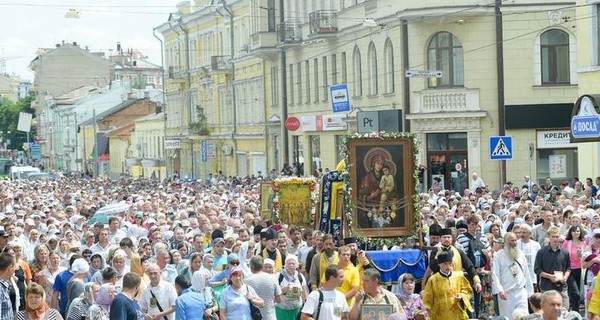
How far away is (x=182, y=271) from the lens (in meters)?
17.2

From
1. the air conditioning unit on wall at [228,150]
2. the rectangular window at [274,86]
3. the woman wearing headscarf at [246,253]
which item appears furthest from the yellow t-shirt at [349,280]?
the air conditioning unit on wall at [228,150]

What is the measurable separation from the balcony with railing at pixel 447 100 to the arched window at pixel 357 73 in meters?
6.32

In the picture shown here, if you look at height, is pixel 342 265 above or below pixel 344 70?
below

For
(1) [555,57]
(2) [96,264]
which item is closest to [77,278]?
(2) [96,264]

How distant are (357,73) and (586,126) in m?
18.5

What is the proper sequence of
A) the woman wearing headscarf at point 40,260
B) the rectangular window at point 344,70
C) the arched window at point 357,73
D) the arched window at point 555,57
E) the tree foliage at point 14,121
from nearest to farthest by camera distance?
the woman wearing headscarf at point 40,260 < the arched window at point 555,57 < the arched window at point 357,73 < the rectangular window at point 344,70 < the tree foliage at point 14,121

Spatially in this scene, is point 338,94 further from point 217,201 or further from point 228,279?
point 228,279

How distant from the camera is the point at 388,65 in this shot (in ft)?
156

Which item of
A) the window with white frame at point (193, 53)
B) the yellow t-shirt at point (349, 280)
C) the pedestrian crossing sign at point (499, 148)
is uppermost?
the window with white frame at point (193, 53)

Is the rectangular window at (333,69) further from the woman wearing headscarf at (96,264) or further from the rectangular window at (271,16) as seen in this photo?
the woman wearing headscarf at (96,264)

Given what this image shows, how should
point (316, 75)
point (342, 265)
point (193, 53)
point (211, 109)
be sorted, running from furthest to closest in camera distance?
1. point (193, 53)
2. point (211, 109)
3. point (316, 75)
4. point (342, 265)

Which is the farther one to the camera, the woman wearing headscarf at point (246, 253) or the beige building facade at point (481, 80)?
the beige building facade at point (481, 80)

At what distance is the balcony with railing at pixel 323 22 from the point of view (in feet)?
174

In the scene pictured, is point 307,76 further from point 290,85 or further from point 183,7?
point 183,7
